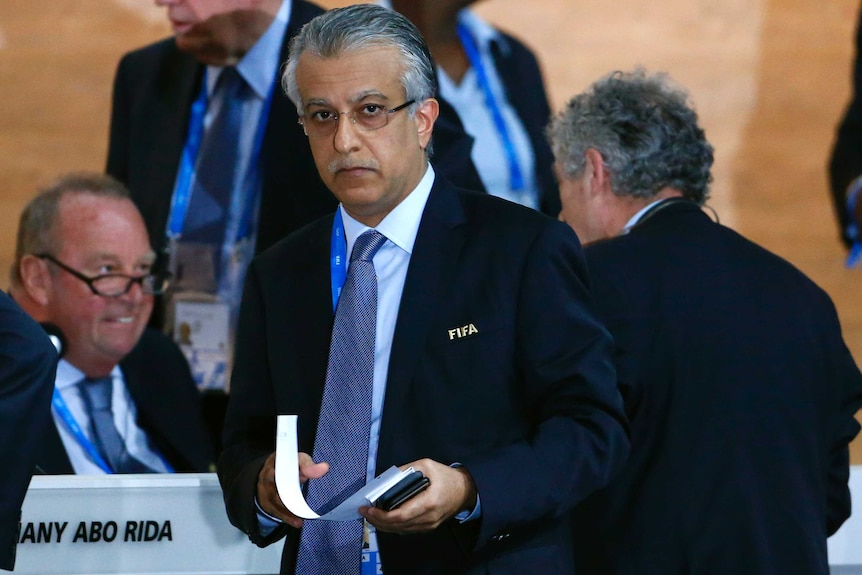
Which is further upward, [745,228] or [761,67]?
[761,67]

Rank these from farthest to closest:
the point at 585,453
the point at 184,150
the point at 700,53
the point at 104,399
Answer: the point at 700,53 → the point at 184,150 → the point at 104,399 → the point at 585,453

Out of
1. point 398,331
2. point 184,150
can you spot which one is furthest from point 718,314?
point 184,150

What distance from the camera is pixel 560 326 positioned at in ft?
5.97

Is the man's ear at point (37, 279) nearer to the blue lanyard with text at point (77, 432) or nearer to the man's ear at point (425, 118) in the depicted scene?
the blue lanyard with text at point (77, 432)

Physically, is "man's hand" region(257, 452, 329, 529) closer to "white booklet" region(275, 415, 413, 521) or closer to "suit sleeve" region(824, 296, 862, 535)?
"white booklet" region(275, 415, 413, 521)

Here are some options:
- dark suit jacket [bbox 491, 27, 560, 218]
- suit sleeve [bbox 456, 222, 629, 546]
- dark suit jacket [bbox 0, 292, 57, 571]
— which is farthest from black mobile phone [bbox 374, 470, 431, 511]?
dark suit jacket [bbox 491, 27, 560, 218]

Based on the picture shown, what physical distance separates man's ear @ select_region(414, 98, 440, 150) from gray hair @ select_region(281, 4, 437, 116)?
0.05 feet

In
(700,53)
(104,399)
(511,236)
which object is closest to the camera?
(511,236)

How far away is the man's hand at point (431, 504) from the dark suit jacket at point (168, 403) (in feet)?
5.59

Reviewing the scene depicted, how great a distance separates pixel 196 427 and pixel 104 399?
0.27 m

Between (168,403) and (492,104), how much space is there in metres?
1.42

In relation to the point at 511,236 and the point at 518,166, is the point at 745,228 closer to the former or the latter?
the point at 518,166

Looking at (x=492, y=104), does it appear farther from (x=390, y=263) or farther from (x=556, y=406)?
(x=556, y=406)

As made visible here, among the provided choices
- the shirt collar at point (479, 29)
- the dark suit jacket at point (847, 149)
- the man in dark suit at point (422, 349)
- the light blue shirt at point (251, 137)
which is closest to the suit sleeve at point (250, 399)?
the man in dark suit at point (422, 349)
